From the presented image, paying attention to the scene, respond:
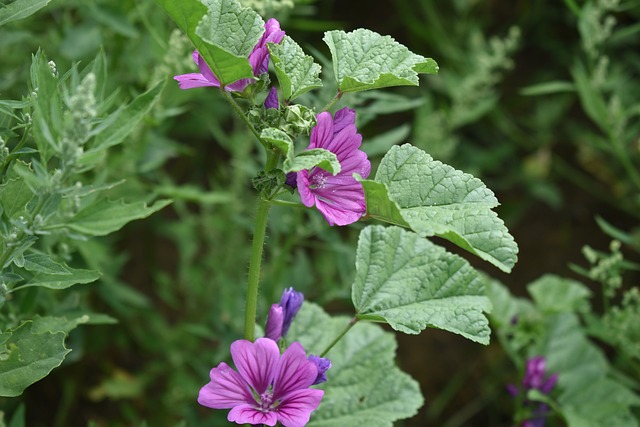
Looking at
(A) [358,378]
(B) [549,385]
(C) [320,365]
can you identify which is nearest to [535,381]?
(B) [549,385]

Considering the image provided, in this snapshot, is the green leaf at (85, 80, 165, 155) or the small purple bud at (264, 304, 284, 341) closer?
the green leaf at (85, 80, 165, 155)

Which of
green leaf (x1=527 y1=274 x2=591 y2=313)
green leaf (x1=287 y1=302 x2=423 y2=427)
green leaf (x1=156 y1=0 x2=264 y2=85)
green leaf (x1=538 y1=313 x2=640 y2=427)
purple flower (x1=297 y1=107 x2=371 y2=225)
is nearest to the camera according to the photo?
green leaf (x1=156 y1=0 x2=264 y2=85)

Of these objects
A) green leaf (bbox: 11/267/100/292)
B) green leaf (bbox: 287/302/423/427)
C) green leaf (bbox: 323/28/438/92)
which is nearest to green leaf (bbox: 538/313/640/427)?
green leaf (bbox: 287/302/423/427)

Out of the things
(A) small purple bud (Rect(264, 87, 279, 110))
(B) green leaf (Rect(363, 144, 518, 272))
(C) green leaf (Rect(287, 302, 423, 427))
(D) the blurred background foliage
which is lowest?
(D) the blurred background foliage

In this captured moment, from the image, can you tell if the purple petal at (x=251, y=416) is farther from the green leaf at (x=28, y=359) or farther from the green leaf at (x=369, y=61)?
the green leaf at (x=369, y=61)

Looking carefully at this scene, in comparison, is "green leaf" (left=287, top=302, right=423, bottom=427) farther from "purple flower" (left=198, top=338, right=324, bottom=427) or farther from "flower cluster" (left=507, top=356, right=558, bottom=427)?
"flower cluster" (left=507, top=356, right=558, bottom=427)

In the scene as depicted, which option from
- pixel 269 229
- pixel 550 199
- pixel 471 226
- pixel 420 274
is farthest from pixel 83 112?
pixel 550 199
